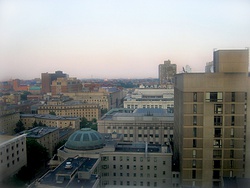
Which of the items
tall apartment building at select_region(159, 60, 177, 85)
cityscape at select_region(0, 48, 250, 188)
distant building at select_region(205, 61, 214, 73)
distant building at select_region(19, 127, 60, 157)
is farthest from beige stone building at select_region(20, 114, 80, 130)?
tall apartment building at select_region(159, 60, 177, 85)

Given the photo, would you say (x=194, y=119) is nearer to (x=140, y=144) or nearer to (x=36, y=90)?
(x=140, y=144)

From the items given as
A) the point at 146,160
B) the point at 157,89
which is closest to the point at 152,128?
the point at 146,160

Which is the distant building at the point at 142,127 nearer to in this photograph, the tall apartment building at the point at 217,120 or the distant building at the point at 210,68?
the tall apartment building at the point at 217,120

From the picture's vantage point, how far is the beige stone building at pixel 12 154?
15.2 feet

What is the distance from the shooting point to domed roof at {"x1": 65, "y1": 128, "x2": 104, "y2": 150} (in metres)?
4.82

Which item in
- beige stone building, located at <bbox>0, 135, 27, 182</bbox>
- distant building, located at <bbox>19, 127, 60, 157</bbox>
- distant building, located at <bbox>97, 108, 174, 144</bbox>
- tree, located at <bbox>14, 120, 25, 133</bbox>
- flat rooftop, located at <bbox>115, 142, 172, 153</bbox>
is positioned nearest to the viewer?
beige stone building, located at <bbox>0, 135, 27, 182</bbox>

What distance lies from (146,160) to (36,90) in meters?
13.6

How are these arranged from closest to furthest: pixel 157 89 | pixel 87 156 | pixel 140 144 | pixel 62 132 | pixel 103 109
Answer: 1. pixel 87 156
2. pixel 140 144
3. pixel 62 132
4. pixel 103 109
5. pixel 157 89

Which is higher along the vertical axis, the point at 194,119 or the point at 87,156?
the point at 194,119

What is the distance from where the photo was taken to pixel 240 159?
3.80m

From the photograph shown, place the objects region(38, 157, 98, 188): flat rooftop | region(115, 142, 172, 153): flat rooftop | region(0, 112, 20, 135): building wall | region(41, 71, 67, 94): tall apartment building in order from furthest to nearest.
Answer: region(41, 71, 67, 94): tall apartment building, region(0, 112, 20, 135): building wall, region(115, 142, 172, 153): flat rooftop, region(38, 157, 98, 188): flat rooftop

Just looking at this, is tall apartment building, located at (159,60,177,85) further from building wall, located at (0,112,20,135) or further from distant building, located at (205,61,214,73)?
distant building, located at (205,61,214,73)

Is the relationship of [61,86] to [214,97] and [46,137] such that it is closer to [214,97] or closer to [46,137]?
[46,137]

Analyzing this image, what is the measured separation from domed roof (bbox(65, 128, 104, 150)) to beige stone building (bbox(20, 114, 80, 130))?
494 centimetres
